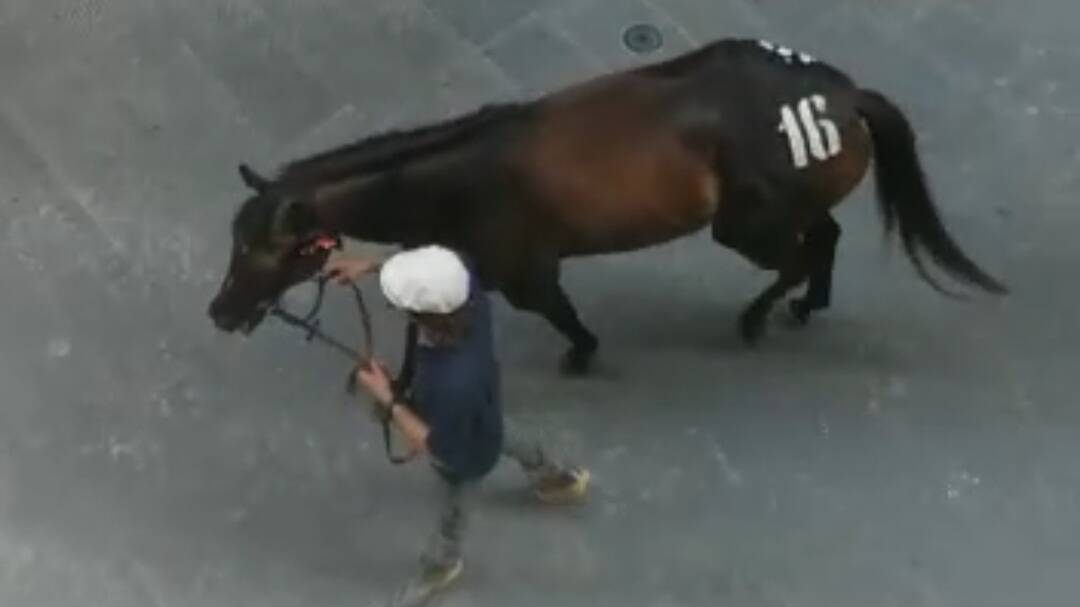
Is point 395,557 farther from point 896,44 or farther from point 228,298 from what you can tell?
point 896,44

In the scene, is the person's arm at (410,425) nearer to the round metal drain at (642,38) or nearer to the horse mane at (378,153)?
the horse mane at (378,153)

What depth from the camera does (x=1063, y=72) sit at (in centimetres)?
473

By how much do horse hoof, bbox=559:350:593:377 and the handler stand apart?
0.42 meters

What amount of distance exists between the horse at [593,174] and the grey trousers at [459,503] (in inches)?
12.7

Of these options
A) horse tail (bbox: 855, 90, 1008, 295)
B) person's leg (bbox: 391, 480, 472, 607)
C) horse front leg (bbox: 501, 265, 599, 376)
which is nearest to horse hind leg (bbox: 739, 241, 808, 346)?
horse tail (bbox: 855, 90, 1008, 295)

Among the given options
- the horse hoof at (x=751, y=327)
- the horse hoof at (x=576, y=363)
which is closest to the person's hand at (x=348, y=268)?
the horse hoof at (x=576, y=363)

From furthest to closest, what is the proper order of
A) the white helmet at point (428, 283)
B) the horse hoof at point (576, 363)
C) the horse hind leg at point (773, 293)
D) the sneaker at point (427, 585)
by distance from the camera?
the horse hoof at point (576, 363)
the horse hind leg at point (773, 293)
the sneaker at point (427, 585)
the white helmet at point (428, 283)

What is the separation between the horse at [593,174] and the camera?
12.4 ft

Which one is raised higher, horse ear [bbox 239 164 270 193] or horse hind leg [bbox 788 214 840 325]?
horse ear [bbox 239 164 270 193]

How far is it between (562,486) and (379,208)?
0.70 metres

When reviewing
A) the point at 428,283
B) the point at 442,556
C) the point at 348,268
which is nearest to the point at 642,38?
the point at 348,268

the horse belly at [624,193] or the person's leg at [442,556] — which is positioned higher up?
the horse belly at [624,193]

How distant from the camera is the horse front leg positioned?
403cm

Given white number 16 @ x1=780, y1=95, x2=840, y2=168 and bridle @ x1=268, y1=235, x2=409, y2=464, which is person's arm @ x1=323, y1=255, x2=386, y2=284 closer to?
bridle @ x1=268, y1=235, x2=409, y2=464
